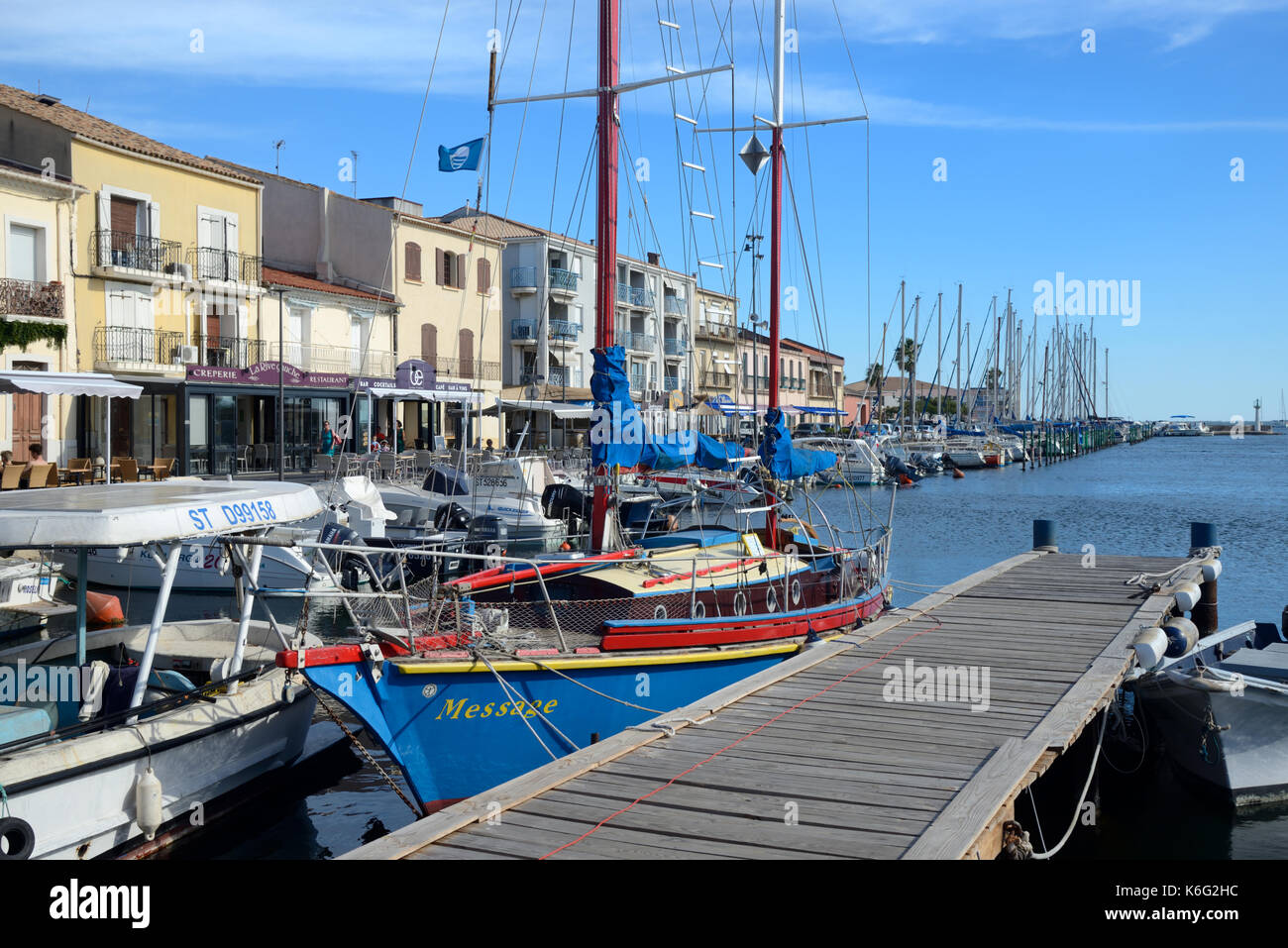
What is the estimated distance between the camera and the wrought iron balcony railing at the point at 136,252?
106ft

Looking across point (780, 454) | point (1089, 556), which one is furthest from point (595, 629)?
point (1089, 556)

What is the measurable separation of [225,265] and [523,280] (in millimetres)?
22531

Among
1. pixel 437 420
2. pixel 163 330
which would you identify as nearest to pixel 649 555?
pixel 163 330

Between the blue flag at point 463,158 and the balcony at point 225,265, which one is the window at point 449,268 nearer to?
the balcony at point 225,265

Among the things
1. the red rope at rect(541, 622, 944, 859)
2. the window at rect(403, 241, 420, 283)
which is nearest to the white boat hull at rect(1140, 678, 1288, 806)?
the red rope at rect(541, 622, 944, 859)

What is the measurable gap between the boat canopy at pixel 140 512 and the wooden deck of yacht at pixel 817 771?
11.3ft

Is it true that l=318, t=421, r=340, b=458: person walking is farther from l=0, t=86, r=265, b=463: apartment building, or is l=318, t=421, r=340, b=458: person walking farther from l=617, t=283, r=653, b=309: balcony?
l=617, t=283, r=653, b=309: balcony

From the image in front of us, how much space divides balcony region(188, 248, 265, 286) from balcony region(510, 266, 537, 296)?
20841mm

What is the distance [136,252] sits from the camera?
33.5m

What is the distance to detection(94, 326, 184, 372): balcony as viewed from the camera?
106ft

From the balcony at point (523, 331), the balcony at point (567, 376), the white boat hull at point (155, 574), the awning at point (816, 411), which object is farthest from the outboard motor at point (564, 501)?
the awning at point (816, 411)
